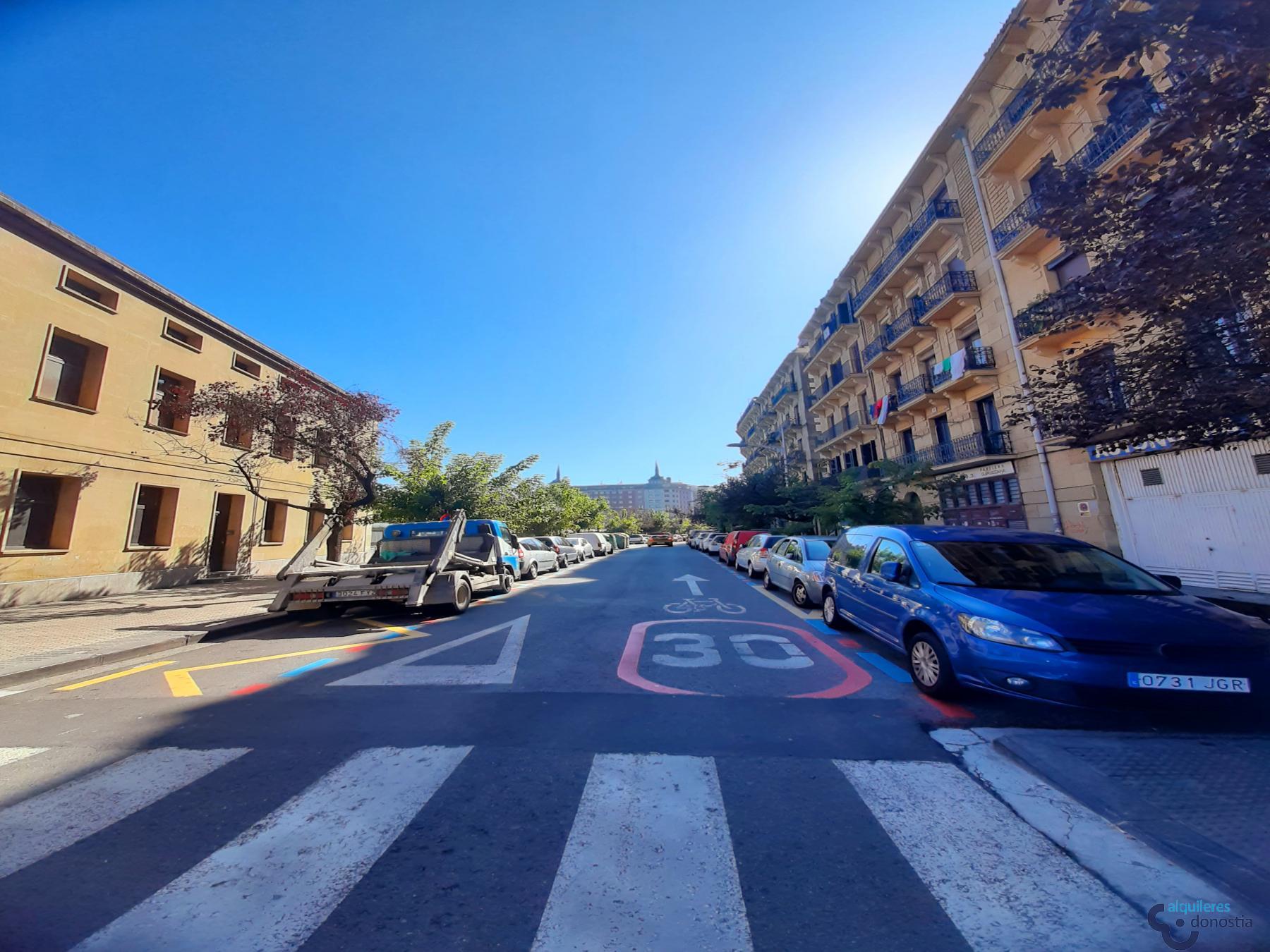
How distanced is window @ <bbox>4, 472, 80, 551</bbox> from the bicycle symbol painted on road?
1427 cm

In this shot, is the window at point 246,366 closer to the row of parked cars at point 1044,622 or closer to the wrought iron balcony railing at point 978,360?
the row of parked cars at point 1044,622

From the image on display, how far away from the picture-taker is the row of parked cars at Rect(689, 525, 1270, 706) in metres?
3.51

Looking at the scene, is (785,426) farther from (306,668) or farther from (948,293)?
(306,668)

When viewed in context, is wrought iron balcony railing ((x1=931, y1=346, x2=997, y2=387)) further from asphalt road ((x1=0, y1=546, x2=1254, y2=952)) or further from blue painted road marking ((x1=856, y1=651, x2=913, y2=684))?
asphalt road ((x1=0, y1=546, x2=1254, y2=952))

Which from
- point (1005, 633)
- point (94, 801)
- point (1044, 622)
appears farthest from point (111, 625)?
point (1044, 622)

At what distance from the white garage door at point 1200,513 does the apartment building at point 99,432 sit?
21824 millimetres

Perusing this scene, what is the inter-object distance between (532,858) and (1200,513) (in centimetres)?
1569

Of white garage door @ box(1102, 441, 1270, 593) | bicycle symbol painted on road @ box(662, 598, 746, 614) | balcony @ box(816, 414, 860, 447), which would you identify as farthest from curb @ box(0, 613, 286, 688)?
balcony @ box(816, 414, 860, 447)

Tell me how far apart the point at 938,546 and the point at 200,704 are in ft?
24.1

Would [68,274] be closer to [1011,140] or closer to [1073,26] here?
[1073,26]

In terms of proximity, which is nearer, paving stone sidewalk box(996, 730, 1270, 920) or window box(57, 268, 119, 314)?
paving stone sidewalk box(996, 730, 1270, 920)

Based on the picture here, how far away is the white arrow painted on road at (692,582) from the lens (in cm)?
1212

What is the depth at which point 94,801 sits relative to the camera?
283 centimetres

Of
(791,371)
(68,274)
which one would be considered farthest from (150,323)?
(791,371)
